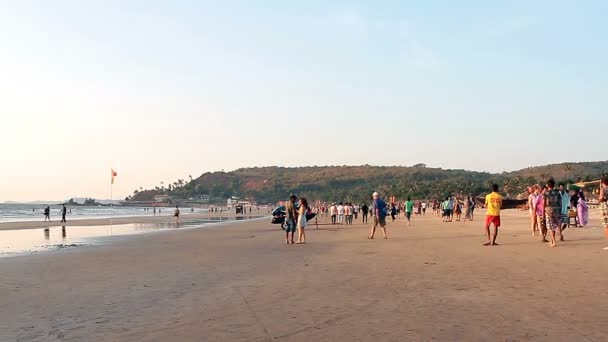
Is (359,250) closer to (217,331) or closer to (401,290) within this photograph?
(401,290)

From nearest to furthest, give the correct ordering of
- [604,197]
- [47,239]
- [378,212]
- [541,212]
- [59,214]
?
[604,197]
[541,212]
[378,212]
[47,239]
[59,214]

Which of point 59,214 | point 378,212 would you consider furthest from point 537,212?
point 59,214

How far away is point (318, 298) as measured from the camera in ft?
25.7

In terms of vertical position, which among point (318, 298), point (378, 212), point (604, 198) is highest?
point (604, 198)

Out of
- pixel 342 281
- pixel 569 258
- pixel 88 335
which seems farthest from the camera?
pixel 569 258

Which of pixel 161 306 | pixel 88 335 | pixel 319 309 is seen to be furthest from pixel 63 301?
pixel 319 309

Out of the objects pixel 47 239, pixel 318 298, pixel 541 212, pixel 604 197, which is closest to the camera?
pixel 318 298

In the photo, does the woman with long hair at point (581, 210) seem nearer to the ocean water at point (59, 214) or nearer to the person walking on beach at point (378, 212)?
the person walking on beach at point (378, 212)

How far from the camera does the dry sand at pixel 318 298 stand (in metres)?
5.89

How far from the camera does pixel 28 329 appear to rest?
631 centimetres

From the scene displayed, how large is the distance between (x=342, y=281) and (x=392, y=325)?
338 cm

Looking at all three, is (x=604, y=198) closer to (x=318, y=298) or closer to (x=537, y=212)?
(x=537, y=212)

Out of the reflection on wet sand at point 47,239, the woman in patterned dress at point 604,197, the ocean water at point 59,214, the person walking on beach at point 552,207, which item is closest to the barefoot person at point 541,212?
the person walking on beach at point 552,207

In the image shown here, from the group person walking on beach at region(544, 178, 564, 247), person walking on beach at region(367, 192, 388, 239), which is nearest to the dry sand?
person walking on beach at region(544, 178, 564, 247)
